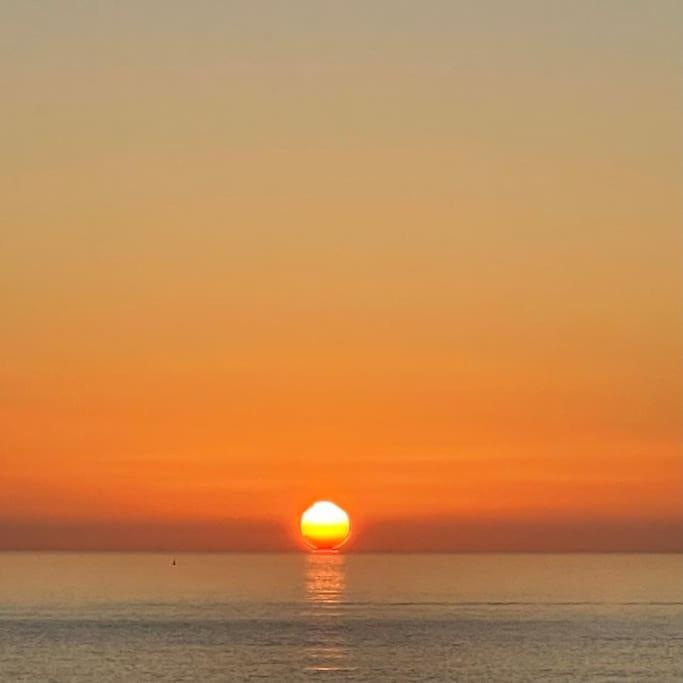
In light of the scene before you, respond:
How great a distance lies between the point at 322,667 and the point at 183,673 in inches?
377

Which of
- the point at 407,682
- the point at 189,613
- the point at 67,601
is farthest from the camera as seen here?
the point at 67,601

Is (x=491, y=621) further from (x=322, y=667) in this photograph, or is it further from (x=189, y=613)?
(x=322, y=667)

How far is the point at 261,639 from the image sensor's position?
12050 cm

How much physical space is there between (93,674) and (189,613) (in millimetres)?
70894

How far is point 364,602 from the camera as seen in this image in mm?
191375

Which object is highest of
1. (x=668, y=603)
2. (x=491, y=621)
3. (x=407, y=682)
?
(x=668, y=603)

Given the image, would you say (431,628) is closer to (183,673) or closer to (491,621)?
(491,621)

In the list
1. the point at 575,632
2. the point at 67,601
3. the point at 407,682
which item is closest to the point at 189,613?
the point at 67,601

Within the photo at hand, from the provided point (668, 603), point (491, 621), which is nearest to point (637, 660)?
point (491, 621)

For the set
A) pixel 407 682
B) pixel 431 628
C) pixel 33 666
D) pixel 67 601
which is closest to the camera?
pixel 407 682

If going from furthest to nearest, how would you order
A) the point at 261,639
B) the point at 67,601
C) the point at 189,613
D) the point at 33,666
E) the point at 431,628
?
the point at 67,601, the point at 189,613, the point at 431,628, the point at 261,639, the point at 33,666

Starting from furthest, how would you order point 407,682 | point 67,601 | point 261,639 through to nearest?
point 67,601, point 261,639, point 407,682

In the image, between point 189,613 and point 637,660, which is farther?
point 189,613

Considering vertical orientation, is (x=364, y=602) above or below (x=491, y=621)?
A: above
